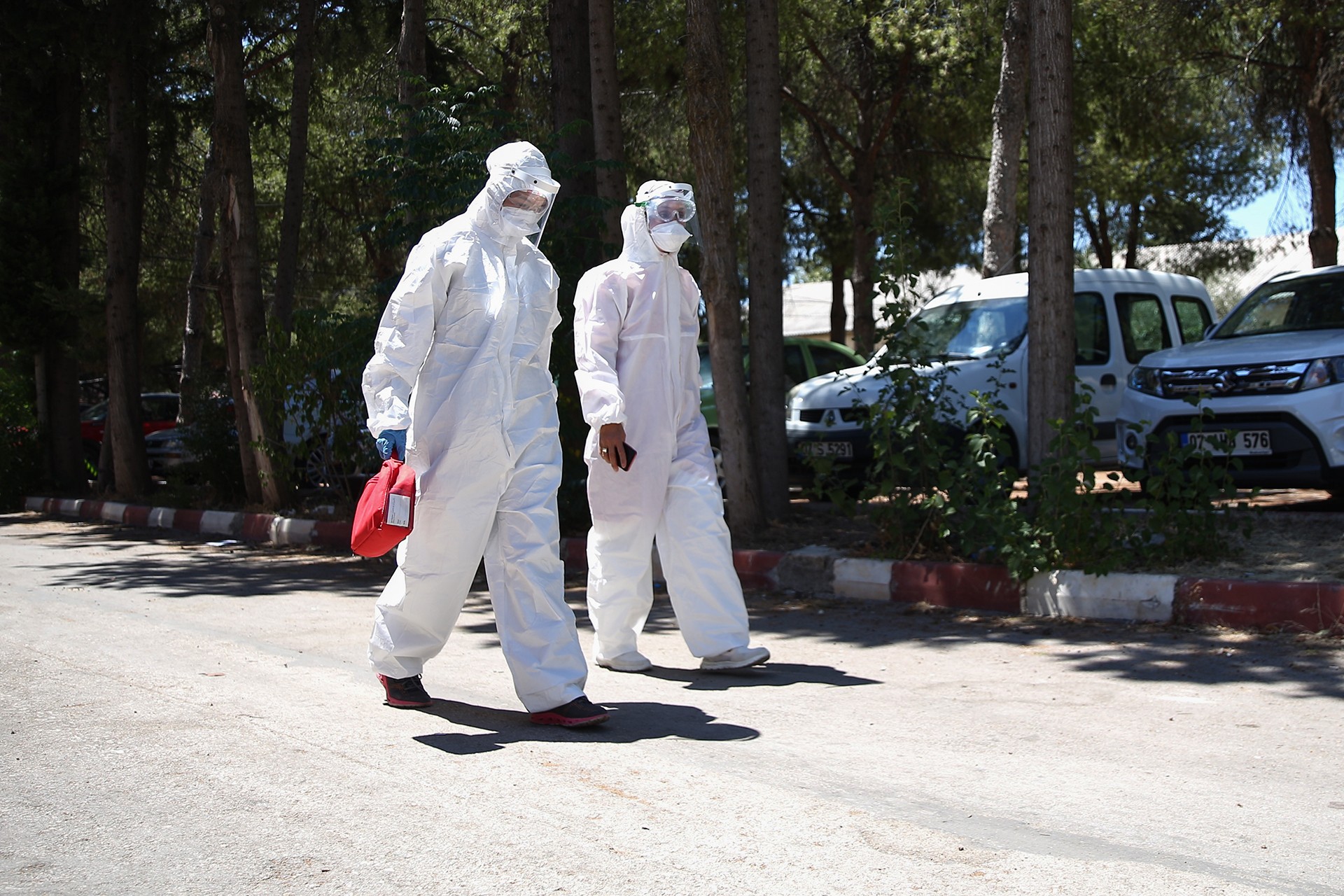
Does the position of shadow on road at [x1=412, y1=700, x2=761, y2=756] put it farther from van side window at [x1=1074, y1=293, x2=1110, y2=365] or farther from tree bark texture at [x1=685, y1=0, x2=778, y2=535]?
van side window at [x1=1074, y1=293, x2=1110, y2=365]

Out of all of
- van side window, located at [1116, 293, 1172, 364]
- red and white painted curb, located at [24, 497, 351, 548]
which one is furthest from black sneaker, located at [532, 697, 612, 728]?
van side window, located at [1116, 293, 1172, 364]

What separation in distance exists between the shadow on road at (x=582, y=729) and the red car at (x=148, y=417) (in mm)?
18313

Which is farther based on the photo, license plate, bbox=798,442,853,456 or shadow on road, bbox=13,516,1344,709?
license plate, bbox=798,442,853,456

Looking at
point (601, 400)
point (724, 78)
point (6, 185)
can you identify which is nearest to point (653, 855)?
point (601, 400)

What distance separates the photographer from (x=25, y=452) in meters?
15.2

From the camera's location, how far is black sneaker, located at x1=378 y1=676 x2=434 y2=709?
4543mm

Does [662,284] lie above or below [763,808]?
above

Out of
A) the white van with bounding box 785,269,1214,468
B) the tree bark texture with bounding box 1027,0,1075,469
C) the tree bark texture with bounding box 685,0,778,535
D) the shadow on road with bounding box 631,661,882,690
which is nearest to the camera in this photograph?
the shadow on road with bounding box 631,661,882,690

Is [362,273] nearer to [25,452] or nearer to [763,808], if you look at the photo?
[25,452]

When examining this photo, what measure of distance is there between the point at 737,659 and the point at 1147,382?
15.0 feet

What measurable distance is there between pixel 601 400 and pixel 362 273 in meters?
23.9

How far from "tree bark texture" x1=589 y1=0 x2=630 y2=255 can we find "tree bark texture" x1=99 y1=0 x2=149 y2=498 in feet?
23.2

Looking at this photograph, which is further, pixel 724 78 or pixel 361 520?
pixel 724 78

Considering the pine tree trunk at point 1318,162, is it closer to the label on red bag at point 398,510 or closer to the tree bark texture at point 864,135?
the tree bark texture at point 864,135
